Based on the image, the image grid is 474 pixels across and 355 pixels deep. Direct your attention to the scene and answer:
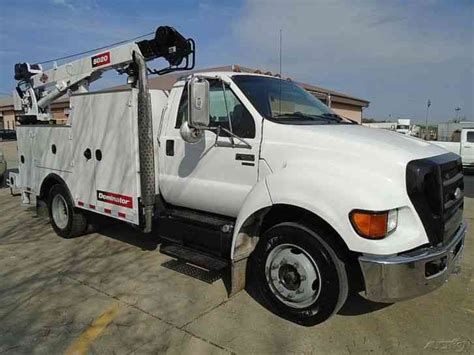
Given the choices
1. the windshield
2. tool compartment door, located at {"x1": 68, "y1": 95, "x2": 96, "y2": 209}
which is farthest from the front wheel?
tool compartment door, located at {"x1": 68, "y1": 95, "x2": 96, "y2": 209}

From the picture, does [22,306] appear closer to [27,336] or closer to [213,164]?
[27,336]

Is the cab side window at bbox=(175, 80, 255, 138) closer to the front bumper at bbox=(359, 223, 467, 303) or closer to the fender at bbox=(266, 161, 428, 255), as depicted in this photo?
the fender at bbox=(266, 161, 428, 255)

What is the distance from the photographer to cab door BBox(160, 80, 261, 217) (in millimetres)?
4199

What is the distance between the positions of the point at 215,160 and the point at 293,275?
1437 millimetres

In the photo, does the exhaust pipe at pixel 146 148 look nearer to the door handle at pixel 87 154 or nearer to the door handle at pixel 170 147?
the door handle at pixel 170 147

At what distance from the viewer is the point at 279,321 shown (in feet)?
12.5

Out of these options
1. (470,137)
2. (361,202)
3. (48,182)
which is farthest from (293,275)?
(470,137)

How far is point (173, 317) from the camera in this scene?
3.91 m

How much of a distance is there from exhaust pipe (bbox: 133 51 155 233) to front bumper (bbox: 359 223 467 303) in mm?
2690

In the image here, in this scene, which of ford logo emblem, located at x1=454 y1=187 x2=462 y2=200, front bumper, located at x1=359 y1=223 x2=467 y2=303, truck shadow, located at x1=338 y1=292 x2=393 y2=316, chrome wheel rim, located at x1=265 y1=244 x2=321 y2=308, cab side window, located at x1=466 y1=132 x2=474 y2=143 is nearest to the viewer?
front bumper, located at x1=359 y1=223 x2=467 y2=303

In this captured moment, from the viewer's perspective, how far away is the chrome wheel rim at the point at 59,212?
6531 millimetres

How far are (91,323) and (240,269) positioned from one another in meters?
1.42

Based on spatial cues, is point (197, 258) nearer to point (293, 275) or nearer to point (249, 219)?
point (249, 219)

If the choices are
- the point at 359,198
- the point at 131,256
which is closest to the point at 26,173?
the point at 131,256
